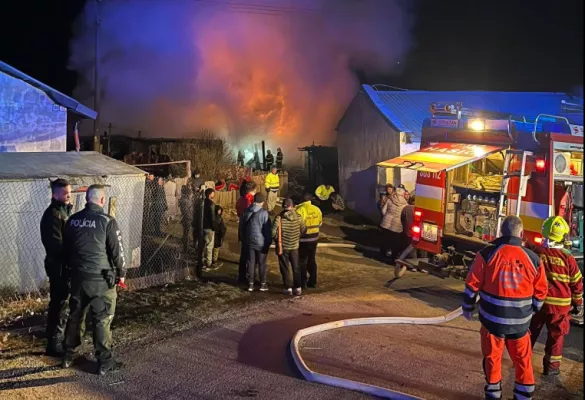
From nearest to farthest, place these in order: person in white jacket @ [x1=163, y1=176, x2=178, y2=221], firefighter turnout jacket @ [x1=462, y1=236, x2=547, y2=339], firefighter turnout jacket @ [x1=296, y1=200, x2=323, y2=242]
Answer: firefighter turnout jacket @ [x1=462, y1=236, x2=547, y2=339] → firefighter turnout jacket @ [x1=296, y1=200, x2=323, y2=242] → person in white jacket @ [x1=163, y1=176, x2=178, y2=221]

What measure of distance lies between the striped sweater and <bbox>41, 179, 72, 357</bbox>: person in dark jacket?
3313mm

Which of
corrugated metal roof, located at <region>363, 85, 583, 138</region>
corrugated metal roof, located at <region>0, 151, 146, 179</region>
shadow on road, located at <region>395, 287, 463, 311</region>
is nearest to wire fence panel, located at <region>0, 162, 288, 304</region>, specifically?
corrugated metal roof, located at <region>0, 151, 146, 179</region>

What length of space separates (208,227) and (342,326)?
371 cm

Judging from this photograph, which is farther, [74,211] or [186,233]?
[186,233]

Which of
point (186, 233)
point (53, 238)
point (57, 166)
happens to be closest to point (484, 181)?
point (186, 233)

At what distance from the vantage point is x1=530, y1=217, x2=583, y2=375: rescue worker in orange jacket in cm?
552

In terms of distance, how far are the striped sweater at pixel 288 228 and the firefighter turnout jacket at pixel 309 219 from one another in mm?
157

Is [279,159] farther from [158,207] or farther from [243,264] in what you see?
[243,264]

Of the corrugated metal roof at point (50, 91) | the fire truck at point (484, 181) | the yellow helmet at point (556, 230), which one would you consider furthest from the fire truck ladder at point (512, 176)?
the corrugated metal roof at point (50, 91)

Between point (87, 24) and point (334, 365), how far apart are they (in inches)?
1347

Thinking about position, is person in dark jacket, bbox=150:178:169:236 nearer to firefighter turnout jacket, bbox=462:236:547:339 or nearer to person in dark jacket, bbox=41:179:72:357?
person in dark jacket, bbox=41:179:72:357

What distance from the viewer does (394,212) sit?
448 inches

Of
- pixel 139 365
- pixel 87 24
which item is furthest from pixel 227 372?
pixel 87 24

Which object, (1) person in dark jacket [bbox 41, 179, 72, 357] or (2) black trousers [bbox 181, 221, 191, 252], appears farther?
(2) black trousers [bbox 181, 221, 191, 252]
